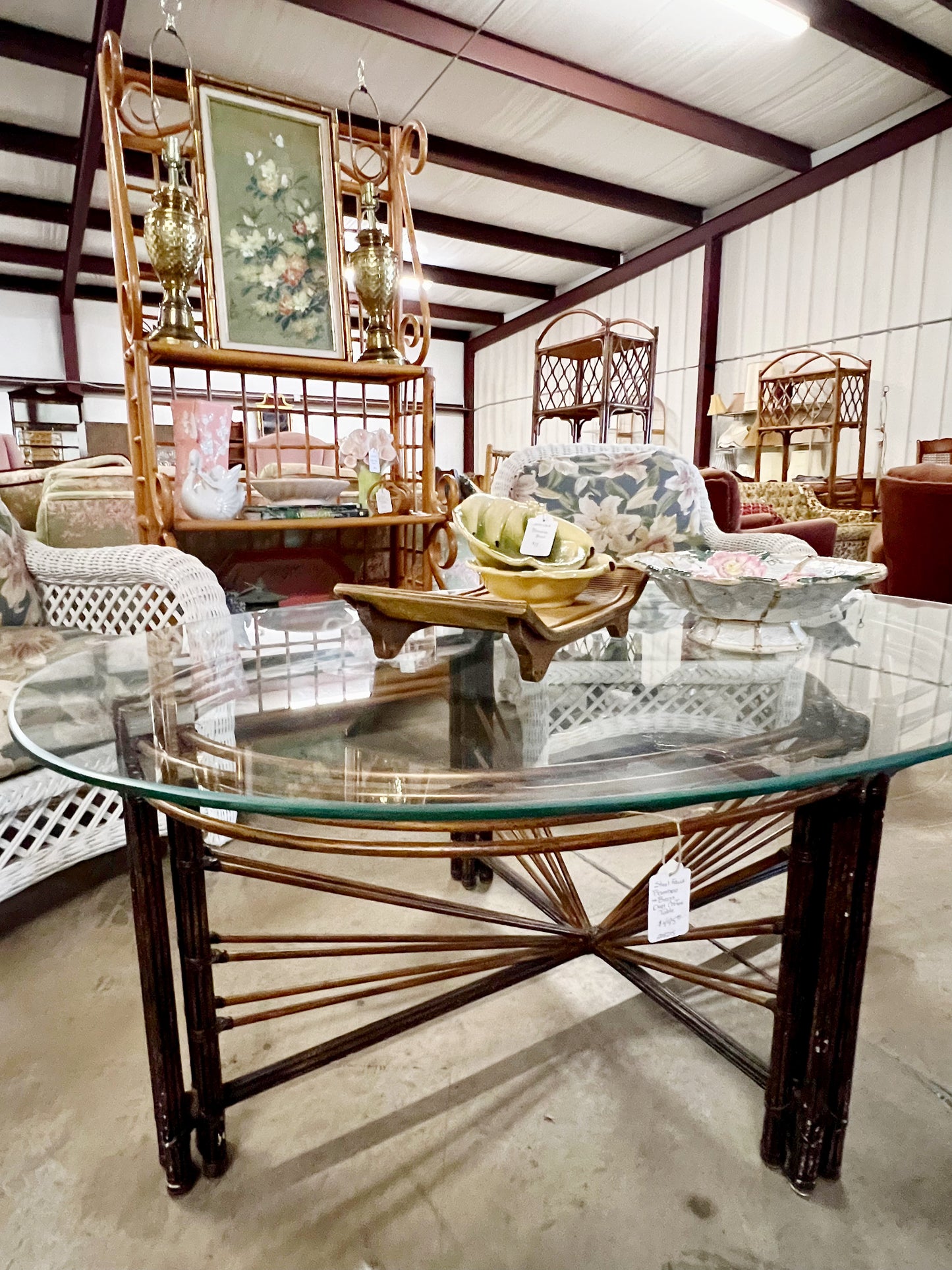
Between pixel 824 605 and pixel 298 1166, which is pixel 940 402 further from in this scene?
pixel 298 1166

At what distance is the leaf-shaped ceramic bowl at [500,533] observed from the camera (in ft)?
3.09

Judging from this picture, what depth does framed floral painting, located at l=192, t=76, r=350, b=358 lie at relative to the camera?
1928mm

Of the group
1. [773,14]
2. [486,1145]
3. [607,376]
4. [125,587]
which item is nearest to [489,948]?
[486,1145]

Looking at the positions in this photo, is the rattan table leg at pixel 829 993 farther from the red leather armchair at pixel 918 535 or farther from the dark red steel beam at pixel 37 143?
the dark red steel beam at pixel 37 143

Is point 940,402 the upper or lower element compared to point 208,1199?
upper

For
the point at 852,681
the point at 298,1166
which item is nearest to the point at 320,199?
the point at 852,681

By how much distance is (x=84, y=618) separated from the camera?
1.64 m

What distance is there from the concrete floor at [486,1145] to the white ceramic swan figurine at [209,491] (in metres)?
1.07

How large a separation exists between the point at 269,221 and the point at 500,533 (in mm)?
1559

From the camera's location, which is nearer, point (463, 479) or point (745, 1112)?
point (745, 1112)

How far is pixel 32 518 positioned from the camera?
193 cm

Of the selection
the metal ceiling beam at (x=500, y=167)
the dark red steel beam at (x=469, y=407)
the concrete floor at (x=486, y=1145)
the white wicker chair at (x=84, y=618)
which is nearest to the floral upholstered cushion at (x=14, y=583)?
the white wicker chair at (x=84, y=618)

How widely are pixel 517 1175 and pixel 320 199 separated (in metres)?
2.29

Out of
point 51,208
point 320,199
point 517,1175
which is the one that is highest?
point 51,208
